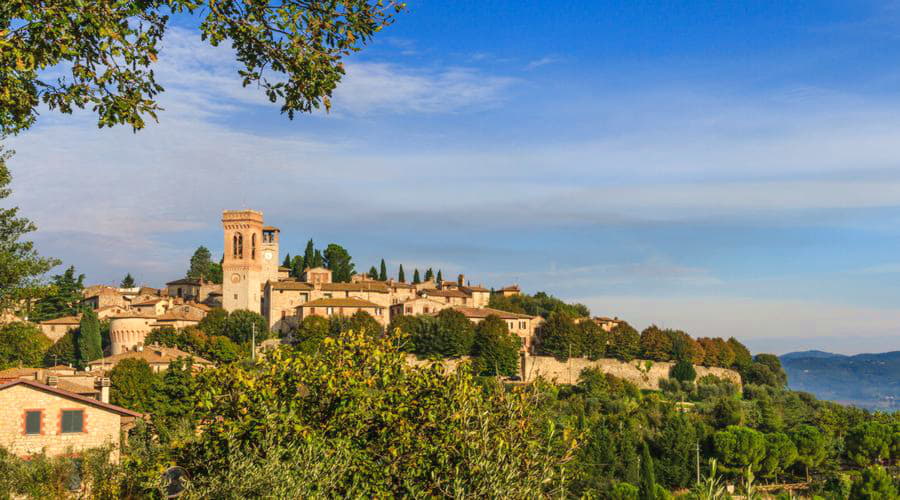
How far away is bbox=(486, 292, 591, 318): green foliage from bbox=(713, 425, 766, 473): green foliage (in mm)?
53882

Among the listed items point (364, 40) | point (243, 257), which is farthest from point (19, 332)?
point (243, 257)

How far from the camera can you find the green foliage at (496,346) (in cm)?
8312

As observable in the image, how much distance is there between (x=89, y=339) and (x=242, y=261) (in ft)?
67.7

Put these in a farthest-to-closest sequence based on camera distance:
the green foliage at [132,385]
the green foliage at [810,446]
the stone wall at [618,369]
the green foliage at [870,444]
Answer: the stone wall at [618,369] < the green foliage at [870,444] < the green foliage at [810,446] < the green foliage at [132,385]

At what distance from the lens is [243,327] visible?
8475cm

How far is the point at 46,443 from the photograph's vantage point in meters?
29.5

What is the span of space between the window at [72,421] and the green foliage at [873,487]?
113 ft

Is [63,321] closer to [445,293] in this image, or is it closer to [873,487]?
[445,293]

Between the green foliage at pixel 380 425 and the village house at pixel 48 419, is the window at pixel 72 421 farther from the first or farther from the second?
the green foliage at pixel 380 425

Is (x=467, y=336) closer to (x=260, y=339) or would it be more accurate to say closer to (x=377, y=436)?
(x=260, y=339)

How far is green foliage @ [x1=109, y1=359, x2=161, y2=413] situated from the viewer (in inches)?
1930

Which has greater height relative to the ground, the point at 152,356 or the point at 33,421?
the point at 152,356

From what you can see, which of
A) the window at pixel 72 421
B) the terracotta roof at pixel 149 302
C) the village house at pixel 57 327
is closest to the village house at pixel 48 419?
the window at pixel 72 421

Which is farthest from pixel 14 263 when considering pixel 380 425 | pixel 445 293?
pixel 445 293
